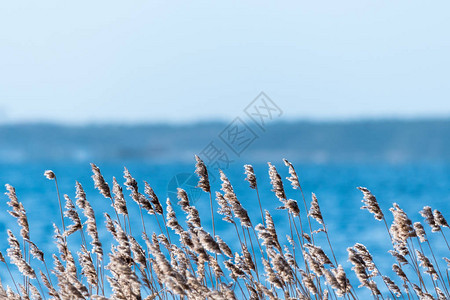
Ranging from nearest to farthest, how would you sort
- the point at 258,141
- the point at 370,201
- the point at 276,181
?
1. the point at 370,201
2. the point at 276,181
3. the point at 258,141

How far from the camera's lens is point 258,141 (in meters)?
33.1

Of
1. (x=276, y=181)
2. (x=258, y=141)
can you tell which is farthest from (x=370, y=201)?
(x=258, y=141)

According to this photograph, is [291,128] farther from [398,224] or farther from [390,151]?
[398,224]

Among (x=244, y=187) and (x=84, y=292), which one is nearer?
(x=84, y=292)

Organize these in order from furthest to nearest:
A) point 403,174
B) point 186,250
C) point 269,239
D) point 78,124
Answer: point 78,124 < point 403,174 < point 186,250 < point 269,239

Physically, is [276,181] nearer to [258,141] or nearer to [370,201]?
[370,201]

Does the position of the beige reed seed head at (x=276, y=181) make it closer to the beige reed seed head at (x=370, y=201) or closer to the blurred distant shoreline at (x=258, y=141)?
the beige reed seed head at (x=370, y=201)

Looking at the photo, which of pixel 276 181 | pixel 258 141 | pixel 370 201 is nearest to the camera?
pixel 370 201

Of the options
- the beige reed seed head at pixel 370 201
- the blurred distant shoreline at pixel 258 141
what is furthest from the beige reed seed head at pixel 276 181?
the blurred distant shoreline at pixel 258 141

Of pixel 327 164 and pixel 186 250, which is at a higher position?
pixel 327 164

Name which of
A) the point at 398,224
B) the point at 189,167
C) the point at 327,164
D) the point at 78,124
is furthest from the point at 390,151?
the point at 398,224

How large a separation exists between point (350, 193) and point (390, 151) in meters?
11.2

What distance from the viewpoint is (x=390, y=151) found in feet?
107

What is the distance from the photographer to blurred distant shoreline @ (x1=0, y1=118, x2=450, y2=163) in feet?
109
